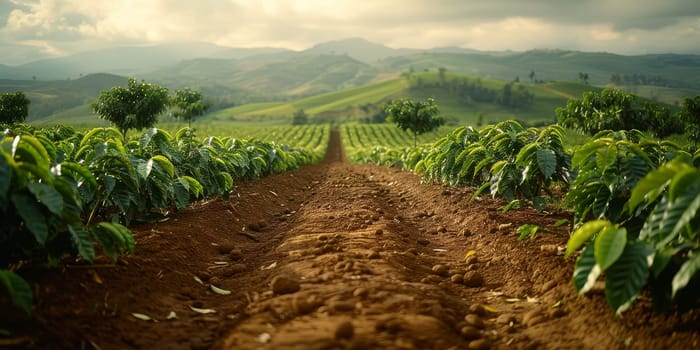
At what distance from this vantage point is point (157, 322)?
2.25 meters

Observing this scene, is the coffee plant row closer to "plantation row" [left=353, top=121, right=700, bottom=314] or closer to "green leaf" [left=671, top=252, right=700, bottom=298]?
"plantation row" [left=353, top=121, right=700, bottom=314]

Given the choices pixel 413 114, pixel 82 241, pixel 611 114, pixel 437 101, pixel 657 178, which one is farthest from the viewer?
pixel 437 101

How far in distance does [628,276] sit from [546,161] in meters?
1.76

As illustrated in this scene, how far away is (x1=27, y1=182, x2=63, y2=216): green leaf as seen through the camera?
1962 mm

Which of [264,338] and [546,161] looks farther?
[546,161]

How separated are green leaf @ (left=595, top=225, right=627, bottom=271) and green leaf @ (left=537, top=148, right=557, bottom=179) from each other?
1523 mm

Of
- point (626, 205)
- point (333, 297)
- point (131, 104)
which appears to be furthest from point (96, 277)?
point (131, 104)

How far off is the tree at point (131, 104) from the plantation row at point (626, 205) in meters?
29.4

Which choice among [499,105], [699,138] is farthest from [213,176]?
[499,105]

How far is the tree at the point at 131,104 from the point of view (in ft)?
92.8

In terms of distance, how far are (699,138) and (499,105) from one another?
317ft

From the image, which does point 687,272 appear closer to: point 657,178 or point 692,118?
point 657,178

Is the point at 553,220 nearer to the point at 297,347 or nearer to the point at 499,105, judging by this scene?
the point at 297,347

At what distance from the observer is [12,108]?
3200 centimetres
